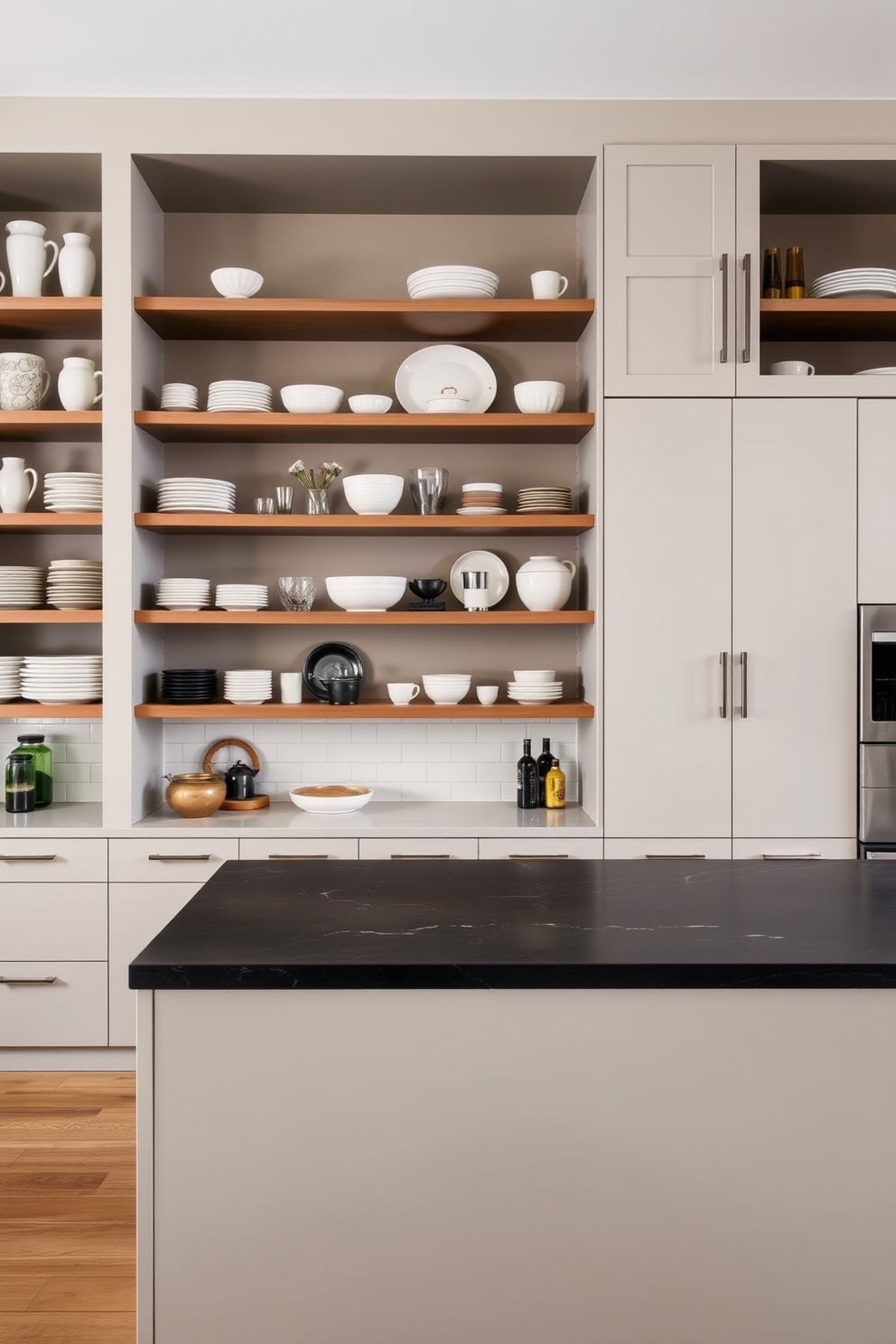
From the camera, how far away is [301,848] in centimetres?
329

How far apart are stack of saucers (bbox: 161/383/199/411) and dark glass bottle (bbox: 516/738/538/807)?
1.69 m

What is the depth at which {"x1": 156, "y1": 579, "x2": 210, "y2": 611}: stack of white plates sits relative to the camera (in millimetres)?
3518

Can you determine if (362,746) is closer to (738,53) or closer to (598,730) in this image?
(598,730)

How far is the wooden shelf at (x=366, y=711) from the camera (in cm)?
345

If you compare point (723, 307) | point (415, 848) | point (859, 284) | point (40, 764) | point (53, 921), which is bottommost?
point (53, 921)

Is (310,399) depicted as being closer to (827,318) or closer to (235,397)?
(235,397)

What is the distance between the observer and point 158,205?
3707mm

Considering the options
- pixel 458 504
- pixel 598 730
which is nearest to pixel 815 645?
pixel 598 730

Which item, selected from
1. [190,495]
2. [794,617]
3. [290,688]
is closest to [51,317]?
[190,495]

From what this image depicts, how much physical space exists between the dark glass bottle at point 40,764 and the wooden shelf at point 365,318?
157cm

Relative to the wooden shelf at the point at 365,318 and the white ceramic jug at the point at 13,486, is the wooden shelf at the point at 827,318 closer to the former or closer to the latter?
the wooden shelf at the point at 365,318

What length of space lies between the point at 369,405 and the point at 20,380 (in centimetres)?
122

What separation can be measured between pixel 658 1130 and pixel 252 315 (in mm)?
2921

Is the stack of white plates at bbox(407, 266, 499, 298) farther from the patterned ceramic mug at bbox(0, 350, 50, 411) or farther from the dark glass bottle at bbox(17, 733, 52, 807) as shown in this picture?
the dark glass bottle at bbox(17, 733, 52, 807)
